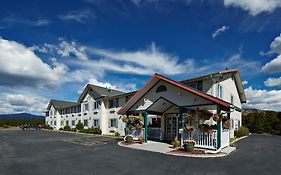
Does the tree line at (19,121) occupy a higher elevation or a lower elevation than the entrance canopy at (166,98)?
lower

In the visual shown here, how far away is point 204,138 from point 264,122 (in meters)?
24.9

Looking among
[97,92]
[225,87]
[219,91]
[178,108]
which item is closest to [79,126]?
[97,92]

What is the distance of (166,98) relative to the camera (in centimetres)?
1978

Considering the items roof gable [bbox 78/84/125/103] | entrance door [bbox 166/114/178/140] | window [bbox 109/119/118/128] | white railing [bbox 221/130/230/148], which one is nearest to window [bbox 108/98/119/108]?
roof gable [bbox 78/84/125/103]

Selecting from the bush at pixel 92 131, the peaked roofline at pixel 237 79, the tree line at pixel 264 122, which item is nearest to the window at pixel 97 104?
the bush at pixel 92 131

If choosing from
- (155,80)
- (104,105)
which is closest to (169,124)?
Result: (155,80)

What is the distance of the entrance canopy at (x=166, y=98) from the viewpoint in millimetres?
16798

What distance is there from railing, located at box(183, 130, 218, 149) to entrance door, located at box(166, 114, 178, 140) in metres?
4.58

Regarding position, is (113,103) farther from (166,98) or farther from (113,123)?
(166,98)

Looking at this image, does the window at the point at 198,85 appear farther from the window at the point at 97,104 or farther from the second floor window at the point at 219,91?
the window at the point at 97,104

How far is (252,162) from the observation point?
41.0 ft

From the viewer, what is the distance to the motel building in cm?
1628

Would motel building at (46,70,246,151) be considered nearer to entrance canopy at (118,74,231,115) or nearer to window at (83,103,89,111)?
entrance canopy at (118,74,231,115)

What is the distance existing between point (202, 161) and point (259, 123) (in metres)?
28.1
